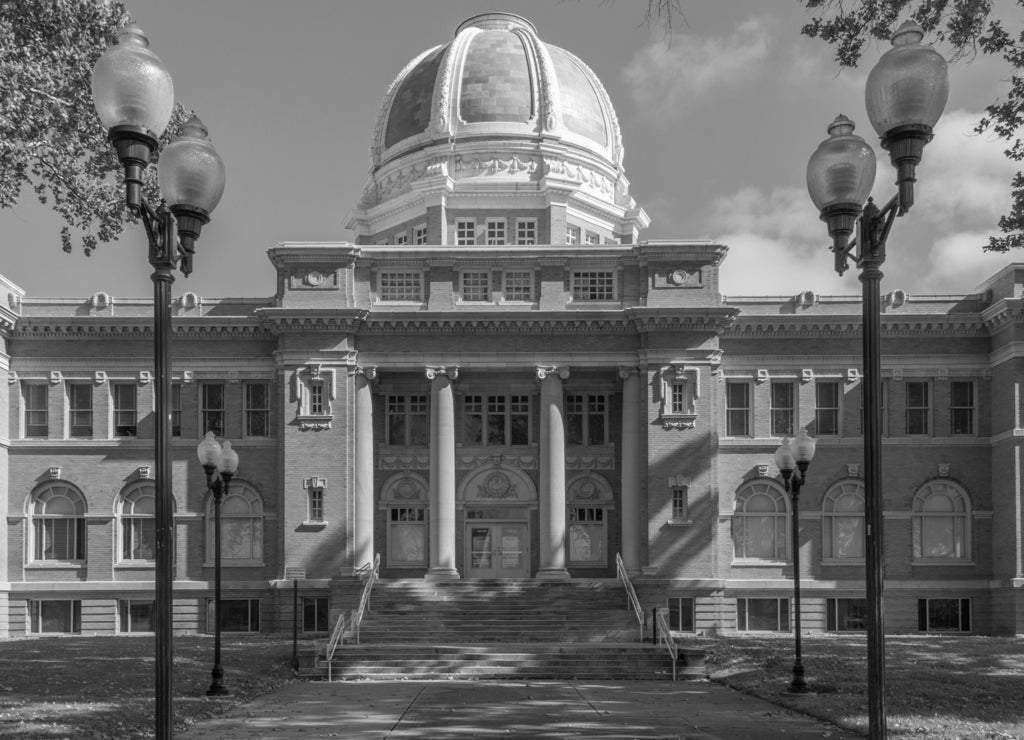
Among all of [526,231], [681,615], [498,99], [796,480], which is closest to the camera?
[796,480]

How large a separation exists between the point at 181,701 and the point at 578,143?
3483 centimetres

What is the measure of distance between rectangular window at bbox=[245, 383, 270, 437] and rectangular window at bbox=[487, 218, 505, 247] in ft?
40.9

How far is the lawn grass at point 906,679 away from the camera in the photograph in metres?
17.8

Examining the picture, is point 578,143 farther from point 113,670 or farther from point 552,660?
point 113,670

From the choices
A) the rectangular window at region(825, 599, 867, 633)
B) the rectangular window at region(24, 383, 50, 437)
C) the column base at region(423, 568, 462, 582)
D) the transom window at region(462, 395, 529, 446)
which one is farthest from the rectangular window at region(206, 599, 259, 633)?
the rectangular window at region(825, 599, 867, 633)

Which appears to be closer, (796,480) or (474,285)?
(796,480)

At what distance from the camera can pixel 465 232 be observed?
4856 cm

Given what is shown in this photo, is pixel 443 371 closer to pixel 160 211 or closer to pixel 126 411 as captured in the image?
pixel 126 411

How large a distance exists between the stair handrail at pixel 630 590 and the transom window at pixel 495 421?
6269 millimetres

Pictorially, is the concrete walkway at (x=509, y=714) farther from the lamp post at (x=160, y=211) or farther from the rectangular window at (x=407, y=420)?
the rectangular window at (x=407, y=420)

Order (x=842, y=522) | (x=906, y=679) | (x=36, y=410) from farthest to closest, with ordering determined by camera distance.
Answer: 1. (x=36, y=410)
2. (x=842, y=522)
3. (x=906, y=679)

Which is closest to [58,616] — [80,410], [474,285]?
[80,410]

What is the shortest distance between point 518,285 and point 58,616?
20691 millimetres

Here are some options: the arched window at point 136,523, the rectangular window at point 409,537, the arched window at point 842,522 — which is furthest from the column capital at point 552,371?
the arched window at point 136,523
